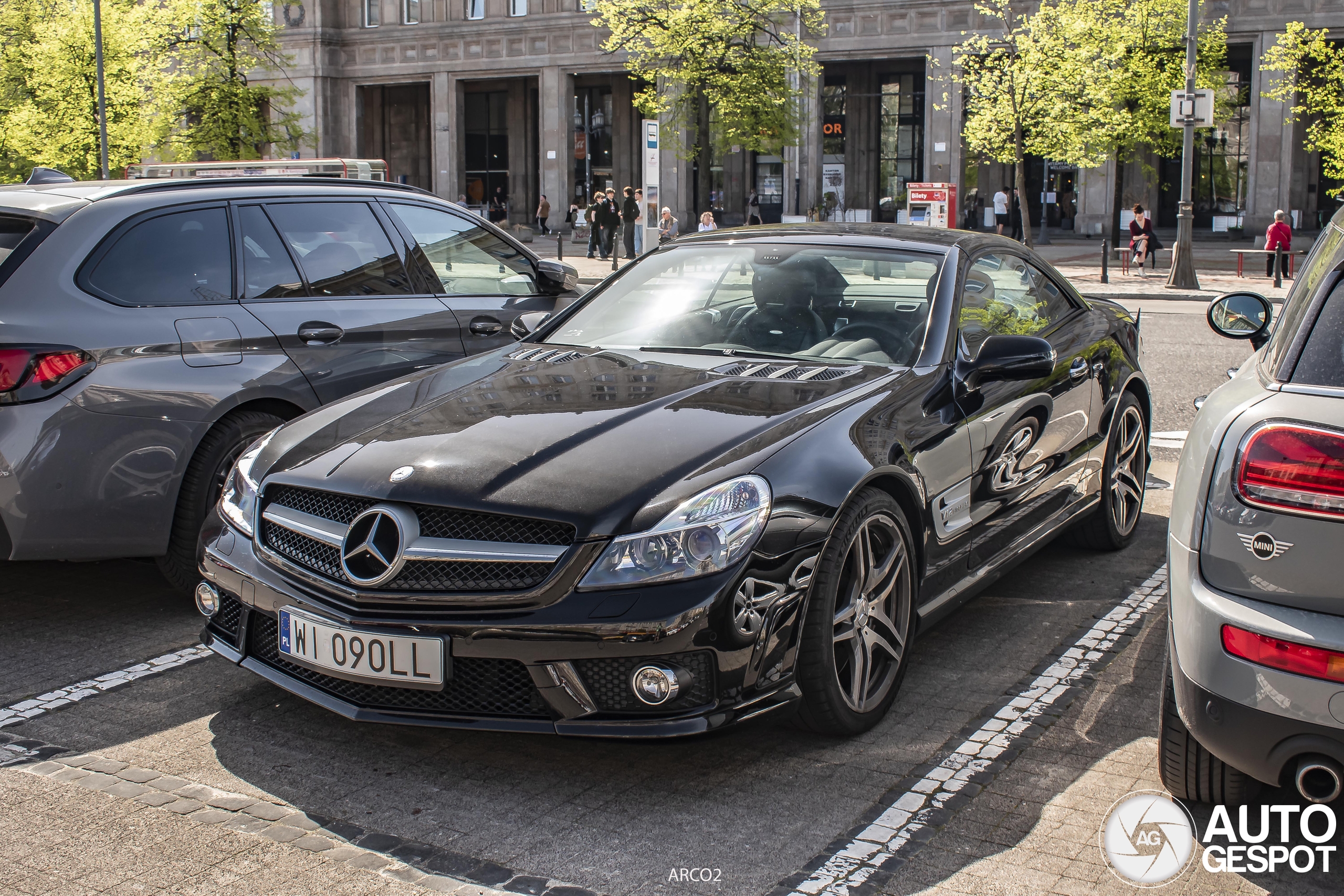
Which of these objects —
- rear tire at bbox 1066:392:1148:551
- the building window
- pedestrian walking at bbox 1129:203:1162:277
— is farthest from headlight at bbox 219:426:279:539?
the building window

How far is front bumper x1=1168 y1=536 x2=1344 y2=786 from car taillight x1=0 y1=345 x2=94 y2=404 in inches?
154

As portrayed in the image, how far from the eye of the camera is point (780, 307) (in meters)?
5.01

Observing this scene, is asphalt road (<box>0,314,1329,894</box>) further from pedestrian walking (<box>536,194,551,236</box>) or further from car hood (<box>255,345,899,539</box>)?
pedestrian walking (<box>536,194,551,236</box>)

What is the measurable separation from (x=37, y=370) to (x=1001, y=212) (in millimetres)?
40274

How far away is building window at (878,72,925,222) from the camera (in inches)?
1997

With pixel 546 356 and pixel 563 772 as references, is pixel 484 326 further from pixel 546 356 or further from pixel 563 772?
pixel 563 772

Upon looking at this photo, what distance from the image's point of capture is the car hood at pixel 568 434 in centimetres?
353

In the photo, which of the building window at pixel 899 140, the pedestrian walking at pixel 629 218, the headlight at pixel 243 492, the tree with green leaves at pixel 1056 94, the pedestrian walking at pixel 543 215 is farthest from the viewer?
the building window at pixel 899 140

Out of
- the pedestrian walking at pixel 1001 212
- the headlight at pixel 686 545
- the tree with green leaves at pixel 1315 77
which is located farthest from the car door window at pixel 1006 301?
the pedestrian walking at pixel 1001 212

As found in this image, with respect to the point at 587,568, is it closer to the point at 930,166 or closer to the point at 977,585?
the point at 977,585

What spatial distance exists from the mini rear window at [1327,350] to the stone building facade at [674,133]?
3752 cm

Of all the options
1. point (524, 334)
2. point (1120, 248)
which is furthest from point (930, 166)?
point (524, 334)

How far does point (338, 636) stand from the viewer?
11.7 ft

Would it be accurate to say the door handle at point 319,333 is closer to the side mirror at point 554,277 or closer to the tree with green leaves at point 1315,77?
the side mirror at point 554,277
